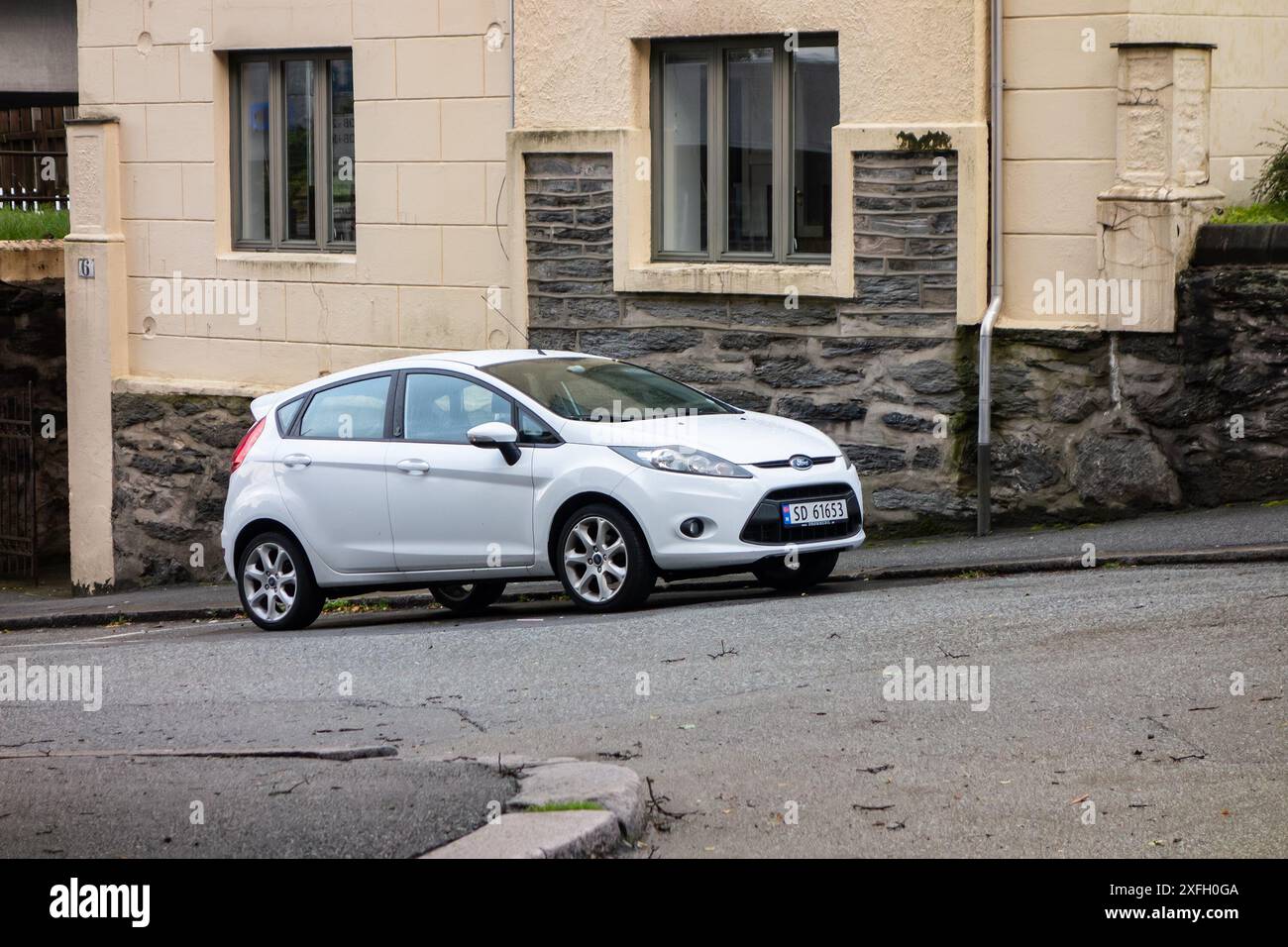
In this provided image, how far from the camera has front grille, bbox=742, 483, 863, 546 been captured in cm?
1055

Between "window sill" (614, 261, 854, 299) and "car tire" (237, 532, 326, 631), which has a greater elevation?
"window sill" (614, 261, 854, 299)

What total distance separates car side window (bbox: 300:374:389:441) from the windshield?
764 mm

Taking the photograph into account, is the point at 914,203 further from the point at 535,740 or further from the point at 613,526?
the point at 535,740

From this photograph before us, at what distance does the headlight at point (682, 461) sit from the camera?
34.7 ft

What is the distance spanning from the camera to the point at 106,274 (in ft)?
57.7

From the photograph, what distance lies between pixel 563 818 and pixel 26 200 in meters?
19.6

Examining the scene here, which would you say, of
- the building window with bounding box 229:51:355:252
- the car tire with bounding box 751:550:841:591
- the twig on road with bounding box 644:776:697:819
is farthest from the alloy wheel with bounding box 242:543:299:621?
the twig on road with bounding box 644:776:697:819

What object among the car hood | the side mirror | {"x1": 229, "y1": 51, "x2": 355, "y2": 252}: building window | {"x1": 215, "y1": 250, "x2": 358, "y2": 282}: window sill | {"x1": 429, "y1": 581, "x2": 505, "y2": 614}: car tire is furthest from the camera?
{"x1": 229, "y1": 51, "x2": 355, "y2": 252}: building window

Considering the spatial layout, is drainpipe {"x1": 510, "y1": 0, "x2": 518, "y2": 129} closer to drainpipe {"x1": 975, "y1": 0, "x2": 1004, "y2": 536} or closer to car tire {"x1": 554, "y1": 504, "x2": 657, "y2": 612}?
drainpipe {"x1": 975, "y1": 0, "x2": 1004, "y2": 536}

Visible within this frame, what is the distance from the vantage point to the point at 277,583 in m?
12.1

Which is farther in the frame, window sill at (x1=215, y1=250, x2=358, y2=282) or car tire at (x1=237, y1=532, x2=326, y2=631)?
window sill at (x1=215, y1=250, x2=358, y2=282)

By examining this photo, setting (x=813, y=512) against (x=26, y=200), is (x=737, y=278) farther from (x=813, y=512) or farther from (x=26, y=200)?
(x=26, y=200)

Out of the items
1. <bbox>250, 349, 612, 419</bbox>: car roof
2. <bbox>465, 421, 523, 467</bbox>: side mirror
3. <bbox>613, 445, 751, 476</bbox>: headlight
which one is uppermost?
<bbox>250, 349, 612, 419</bbox>: car roof
